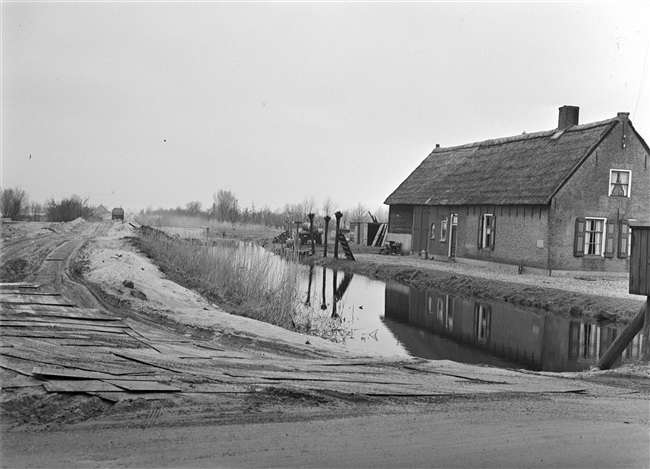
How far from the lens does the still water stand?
44.0 feet

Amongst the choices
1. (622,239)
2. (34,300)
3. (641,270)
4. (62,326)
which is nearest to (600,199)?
(622,239)

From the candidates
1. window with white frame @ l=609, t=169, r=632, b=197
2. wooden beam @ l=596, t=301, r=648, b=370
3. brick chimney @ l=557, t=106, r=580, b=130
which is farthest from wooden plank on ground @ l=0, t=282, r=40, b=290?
brick chimney @ l=557, t=106, r=580, b=130

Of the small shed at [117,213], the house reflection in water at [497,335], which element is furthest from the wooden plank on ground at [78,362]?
the small shed at [117,213]

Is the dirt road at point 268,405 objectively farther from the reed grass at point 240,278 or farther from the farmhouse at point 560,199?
the farmhouse at point 560,199

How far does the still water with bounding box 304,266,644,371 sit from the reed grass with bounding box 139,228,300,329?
1.45m

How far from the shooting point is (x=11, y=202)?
4050cm

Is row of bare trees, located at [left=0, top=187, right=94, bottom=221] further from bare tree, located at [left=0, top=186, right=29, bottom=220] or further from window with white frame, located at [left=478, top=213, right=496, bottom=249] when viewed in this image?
window with white frame, located at [left=478, top=213, right=496, bottom=249]

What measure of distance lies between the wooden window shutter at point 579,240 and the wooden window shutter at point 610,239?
931mm

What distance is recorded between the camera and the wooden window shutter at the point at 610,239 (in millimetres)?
25047

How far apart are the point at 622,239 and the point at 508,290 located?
7050mm

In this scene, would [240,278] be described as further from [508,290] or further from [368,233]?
[368,233]

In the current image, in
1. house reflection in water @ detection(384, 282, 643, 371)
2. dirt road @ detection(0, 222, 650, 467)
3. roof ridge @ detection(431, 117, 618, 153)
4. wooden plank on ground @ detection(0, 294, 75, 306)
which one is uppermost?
roof ridge @ detection(431, 117, 618, 153)

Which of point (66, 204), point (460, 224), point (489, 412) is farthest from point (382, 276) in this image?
point (66, 204)

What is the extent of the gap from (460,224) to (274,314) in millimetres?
18984
